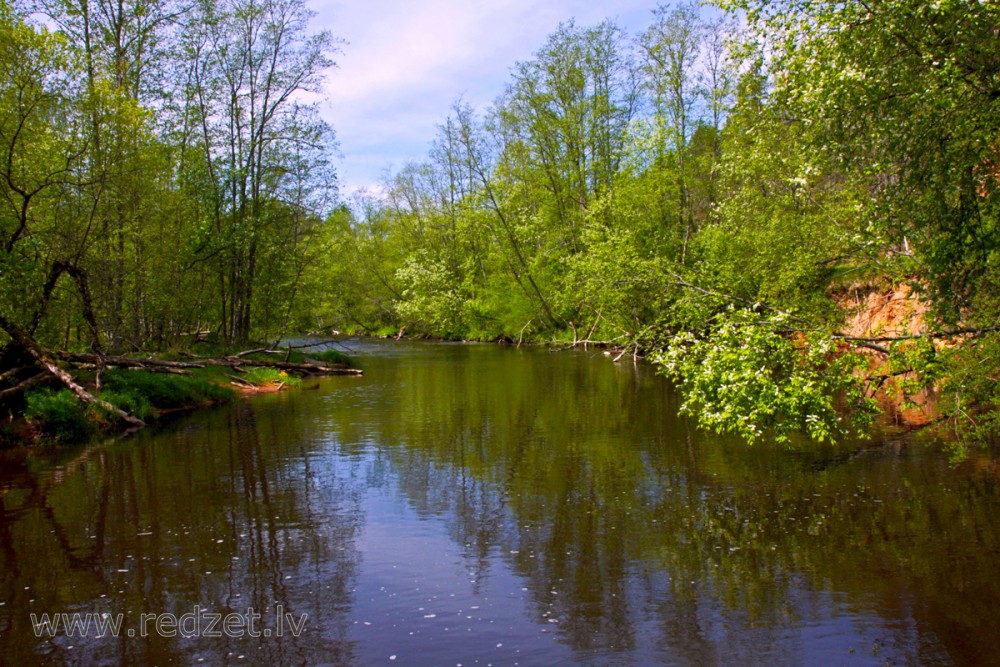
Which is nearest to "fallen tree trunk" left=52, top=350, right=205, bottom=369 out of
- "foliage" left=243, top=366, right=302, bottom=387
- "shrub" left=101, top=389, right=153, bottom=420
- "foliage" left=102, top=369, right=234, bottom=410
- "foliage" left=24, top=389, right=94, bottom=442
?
"foliage" left=102, top=369, right=234, bottom=410

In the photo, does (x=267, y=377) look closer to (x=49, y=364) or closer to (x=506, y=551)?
(x=49, y=364)

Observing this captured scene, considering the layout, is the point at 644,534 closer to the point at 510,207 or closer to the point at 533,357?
the point at 533,357

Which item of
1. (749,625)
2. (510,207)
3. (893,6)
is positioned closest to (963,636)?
(749,625)

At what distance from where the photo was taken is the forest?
871 cm

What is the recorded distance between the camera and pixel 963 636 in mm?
6422

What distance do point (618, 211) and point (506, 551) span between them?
3108 centimetres

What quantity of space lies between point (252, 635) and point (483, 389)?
1849 cm

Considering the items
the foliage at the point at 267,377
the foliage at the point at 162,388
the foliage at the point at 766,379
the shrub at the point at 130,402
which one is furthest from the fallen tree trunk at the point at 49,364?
the foliage at the point at 766,379

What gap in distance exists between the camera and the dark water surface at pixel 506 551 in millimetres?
6559

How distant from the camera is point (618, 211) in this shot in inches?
1496

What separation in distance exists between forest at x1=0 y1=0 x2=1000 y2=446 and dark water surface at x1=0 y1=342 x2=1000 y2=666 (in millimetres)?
1346

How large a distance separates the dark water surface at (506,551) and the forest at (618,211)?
1346 mm

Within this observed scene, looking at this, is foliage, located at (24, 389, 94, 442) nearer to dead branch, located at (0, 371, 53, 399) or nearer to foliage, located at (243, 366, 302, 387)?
dead branch, located at (0, 371, 53, 399)

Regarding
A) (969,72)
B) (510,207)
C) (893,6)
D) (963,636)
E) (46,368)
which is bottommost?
(963,636)
